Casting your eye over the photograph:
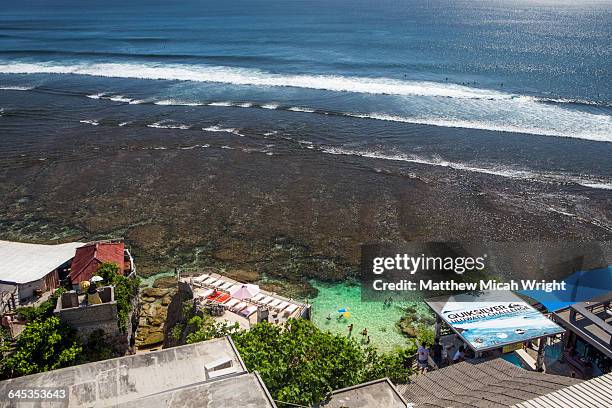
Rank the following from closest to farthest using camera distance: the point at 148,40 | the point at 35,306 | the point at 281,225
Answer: the point at 35,306, the point at 281,225, the point at 148,40

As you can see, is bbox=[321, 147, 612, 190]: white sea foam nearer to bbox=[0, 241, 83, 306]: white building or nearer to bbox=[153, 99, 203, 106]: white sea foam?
bbox=[153, 99, 203, 106]: white sea foam

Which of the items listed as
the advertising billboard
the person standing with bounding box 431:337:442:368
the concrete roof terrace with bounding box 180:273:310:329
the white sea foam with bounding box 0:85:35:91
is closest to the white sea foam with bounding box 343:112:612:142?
the concrete roof terrace with bounding box 180:273:310:329

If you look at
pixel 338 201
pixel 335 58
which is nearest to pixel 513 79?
pixel 335 58

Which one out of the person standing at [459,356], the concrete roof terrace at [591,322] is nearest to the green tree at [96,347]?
the person standing at [459,356]

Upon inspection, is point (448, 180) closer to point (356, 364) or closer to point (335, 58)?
point (356, 364)

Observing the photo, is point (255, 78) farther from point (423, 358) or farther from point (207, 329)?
point (423, 358)
